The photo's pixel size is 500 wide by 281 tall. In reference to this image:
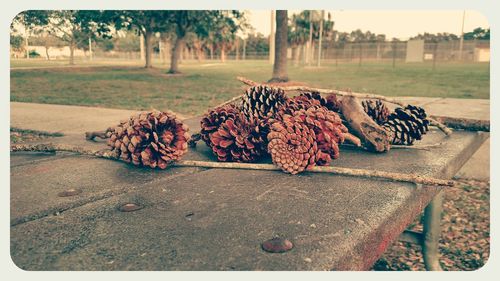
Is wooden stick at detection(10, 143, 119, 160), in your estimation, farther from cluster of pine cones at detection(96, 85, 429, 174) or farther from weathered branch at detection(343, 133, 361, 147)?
weathered branch at detection(343, 133, 361, 147)


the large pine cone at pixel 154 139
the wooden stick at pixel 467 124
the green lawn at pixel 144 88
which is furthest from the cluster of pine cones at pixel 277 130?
the wooden stick at pixel 467 124

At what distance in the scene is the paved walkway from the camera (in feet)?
12.1

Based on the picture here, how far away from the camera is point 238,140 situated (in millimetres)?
1669

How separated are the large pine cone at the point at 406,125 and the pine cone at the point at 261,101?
565 mm

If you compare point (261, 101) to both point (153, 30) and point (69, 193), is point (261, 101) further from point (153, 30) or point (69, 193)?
point (153, 30)

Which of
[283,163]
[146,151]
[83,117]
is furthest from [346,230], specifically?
[83,117]

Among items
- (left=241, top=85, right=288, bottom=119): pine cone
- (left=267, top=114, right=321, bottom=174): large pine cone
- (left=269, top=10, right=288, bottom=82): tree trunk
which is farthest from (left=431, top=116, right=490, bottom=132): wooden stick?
(left=269, top=10, right=288, bottom=82): tree trunk

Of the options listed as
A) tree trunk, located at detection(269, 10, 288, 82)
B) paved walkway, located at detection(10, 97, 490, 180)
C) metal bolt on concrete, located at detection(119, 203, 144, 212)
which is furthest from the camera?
tree trunk, located at detection(269, 10, 288, 82)

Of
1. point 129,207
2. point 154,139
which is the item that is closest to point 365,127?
point 154,139

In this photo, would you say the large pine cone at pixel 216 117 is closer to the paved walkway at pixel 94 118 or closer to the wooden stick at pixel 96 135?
the wooden stick at pixel 96 135

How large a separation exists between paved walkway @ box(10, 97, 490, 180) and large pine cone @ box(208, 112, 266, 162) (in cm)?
218

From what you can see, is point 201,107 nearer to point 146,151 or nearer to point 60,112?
point 60,112

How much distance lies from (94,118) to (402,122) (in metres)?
3.22

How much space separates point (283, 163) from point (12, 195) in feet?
3.09
